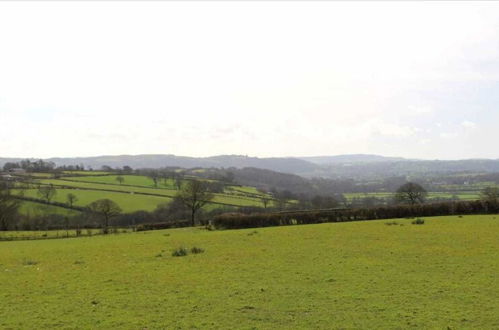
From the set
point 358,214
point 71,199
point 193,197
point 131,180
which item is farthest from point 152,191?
point 358,214

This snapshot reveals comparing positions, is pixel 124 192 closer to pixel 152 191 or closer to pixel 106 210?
pixel 152 191

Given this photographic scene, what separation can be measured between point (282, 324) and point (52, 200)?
101 metres

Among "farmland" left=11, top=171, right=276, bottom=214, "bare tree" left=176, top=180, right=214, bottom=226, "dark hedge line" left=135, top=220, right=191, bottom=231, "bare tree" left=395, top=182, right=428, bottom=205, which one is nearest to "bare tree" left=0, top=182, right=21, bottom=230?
"farmland" left=11, top=171, right=276, bottom=214

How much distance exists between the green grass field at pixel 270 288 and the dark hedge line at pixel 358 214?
27149mm

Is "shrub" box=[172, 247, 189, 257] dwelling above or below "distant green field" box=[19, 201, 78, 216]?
above

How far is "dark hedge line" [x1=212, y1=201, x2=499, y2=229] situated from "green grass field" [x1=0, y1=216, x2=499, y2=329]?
2715 cm

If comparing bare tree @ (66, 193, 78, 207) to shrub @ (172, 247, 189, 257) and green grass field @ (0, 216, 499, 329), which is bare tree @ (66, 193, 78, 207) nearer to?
green grass field @ (0, 216, 499, 329)

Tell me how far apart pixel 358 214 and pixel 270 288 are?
42964 millimetres

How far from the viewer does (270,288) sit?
723 inches

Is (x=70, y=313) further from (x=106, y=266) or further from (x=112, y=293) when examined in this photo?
(x=106, y=266)

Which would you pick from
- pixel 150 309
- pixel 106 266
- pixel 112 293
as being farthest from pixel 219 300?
pixel 106 266

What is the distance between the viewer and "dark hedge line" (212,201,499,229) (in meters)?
57.7

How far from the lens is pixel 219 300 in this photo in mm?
16750

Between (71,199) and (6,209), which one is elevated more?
(71,199)
